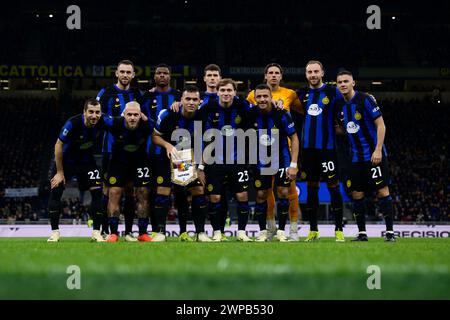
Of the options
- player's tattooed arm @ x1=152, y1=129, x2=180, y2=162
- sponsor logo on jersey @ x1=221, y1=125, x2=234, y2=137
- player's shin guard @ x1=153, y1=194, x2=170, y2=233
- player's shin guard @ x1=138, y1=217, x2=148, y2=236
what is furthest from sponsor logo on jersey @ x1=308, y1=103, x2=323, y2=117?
player's shin guard @ x1=138, y1=217, x2=148, y2=236

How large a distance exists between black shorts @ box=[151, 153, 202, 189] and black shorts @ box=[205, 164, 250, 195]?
0.64 ft

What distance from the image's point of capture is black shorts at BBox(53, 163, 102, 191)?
956 cm

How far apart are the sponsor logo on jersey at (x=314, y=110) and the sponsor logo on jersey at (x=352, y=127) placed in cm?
50

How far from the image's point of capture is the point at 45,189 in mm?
27453

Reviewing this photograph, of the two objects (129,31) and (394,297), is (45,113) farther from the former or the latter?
(394,297)

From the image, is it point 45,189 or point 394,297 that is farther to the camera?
point 45,189

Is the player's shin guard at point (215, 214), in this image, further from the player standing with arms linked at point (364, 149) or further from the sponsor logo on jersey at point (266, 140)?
the player standing with arms linked at point (364, 149)

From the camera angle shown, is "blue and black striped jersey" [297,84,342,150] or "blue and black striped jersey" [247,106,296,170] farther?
"blue and black striped jersey" [297,84,342,150]

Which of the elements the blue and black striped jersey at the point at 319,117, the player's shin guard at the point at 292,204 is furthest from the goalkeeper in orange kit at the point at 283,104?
the blue and black striped jersey at the point at 319,117

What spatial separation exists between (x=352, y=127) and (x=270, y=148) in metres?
1.15

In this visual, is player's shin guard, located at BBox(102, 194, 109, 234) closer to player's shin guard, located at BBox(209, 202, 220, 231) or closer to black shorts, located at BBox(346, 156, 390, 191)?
player's shin guard, located at BBox(209, 202, 220, 231)

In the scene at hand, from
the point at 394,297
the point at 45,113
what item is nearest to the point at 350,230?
the point at 394,297
